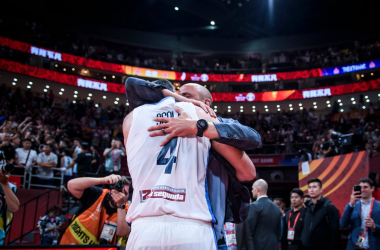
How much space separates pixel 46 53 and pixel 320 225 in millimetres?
25929

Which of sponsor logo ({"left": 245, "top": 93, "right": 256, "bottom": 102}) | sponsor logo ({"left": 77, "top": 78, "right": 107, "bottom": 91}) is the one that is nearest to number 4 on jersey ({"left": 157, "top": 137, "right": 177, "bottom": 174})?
sponsor logo ({"left": 77, "top": 78, "right": 107, "bottom": 91})

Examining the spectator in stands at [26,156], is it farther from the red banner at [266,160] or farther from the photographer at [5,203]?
the red banner at [266,160]

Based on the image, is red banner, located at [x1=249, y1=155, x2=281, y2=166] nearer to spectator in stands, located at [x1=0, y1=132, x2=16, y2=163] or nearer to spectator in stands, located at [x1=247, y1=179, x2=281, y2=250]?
spectator in stands, located at [x1=0, y1=132, x2=16, y2=163]

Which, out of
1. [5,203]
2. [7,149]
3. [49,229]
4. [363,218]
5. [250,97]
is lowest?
[49,229]

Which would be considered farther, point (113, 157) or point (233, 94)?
point (233, 94)

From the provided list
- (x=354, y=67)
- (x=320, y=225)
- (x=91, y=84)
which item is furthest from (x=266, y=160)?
(x=91, y=84)

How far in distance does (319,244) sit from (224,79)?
2819 cm

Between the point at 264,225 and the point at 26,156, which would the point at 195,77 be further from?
the point at 264,225

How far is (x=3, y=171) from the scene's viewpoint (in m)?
3.96

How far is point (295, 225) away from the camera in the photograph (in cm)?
686

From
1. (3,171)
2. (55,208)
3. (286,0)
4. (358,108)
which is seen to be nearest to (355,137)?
(55,208)

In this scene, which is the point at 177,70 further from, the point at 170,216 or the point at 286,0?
the point at 170,216

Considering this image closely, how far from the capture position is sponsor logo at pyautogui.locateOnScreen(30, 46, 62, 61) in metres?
26.7

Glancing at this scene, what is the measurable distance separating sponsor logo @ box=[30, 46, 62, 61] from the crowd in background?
43 centimetres
